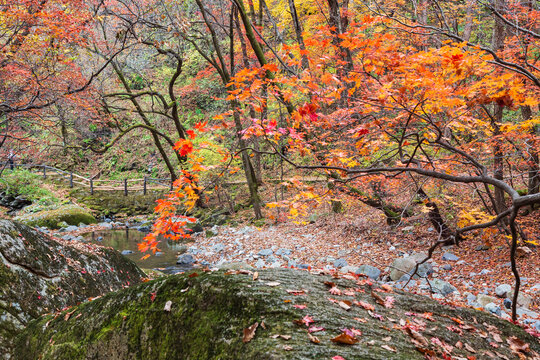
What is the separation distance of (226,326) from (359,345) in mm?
613

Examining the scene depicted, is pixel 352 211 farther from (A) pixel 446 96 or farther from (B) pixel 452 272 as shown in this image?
(A) pixel 446 96

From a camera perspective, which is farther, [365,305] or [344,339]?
[365,305]

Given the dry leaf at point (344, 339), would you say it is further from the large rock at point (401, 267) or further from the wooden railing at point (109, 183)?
the wooden railing at point (109, 183)

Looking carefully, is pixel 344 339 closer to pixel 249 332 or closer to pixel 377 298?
pixel 249 332

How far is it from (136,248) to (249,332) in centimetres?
1073

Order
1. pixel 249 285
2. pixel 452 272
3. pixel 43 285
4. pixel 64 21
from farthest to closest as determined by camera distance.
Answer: pixel 64 21 < pixel 452 272 < pixel 43 285 < pixel 249 285

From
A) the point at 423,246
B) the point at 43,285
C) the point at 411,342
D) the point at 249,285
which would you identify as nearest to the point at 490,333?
the point at 411,342

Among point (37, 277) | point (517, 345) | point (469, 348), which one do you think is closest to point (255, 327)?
point (469, 348)

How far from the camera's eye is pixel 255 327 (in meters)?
1.57

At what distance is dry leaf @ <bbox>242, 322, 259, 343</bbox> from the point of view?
1.50 m

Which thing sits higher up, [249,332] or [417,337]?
[249,332]

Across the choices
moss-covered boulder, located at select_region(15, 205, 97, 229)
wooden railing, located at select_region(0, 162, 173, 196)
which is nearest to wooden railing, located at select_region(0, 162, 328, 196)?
wooden railing, located at select_region(0, 162, 173, 196)

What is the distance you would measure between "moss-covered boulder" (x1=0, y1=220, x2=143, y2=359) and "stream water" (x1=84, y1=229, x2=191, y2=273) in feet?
14.7

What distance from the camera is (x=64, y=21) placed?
21.8ft
